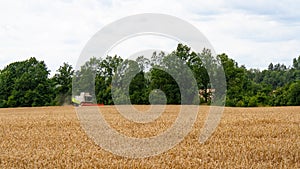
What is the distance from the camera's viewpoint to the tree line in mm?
39000

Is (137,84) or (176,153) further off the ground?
(137,84)

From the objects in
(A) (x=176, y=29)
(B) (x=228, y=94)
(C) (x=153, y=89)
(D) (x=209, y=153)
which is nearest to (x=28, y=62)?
(C) (x=153, y=89)

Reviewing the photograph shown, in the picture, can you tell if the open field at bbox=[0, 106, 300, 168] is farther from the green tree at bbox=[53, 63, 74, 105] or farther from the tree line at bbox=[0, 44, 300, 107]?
the green tree at bbox=[53, 63, 74, 105]

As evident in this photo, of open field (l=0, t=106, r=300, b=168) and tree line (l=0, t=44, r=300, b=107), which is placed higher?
tree line (l=0, t=44, r=300, b=107)

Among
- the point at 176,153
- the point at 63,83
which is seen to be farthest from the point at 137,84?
the point at 176,153

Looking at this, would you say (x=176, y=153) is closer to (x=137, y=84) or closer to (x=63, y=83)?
(x=137, y=84)

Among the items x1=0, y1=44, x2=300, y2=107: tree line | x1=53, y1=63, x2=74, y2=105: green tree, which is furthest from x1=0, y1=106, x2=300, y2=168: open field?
x1=53, y1=63, x2=74, y2=105: green tree

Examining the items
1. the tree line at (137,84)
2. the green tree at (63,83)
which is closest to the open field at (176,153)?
the tree line at (137,84)

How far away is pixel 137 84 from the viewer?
46750 millimetres

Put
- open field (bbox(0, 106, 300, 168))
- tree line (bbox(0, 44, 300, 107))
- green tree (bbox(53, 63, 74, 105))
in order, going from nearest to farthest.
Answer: open field (bbox(0, 106, 300, 168)) → tree line (bbox(0, 44, 300, 107)) → green tree (bbox(53, 63, 74, 105))

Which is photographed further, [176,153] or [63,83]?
[63,83]

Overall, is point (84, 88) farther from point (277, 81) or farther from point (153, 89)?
point (277, 81)

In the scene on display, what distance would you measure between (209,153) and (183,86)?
1201 inches

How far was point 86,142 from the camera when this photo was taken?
11.1 meters
